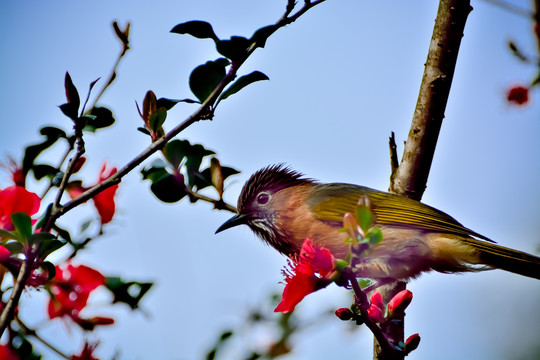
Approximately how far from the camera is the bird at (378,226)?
3.06m

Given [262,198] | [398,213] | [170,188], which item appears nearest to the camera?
[170,188]

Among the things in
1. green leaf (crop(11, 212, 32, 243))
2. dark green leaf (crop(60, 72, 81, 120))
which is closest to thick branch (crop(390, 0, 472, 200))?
dark green leaf (crop(60, 72, 81, 120))

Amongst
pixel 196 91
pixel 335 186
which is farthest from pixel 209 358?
pixel 335 186

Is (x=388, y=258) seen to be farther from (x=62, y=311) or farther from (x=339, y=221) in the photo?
(x=62, y=311)

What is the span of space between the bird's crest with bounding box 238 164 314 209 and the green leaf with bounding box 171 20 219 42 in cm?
189

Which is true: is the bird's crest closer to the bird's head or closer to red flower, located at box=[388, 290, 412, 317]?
the bird's head

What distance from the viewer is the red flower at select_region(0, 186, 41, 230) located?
2020mm

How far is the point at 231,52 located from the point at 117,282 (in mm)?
1025

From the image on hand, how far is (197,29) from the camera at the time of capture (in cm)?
218

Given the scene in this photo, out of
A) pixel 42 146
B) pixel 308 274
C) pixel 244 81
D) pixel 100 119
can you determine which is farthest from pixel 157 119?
pixel 308 274

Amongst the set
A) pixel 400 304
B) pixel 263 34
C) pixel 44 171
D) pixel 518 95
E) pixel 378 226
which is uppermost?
pixel 518 95

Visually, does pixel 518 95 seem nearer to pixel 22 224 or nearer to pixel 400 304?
pixel 400 304

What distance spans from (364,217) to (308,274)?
1.53 feet

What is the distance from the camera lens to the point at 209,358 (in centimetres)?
237
